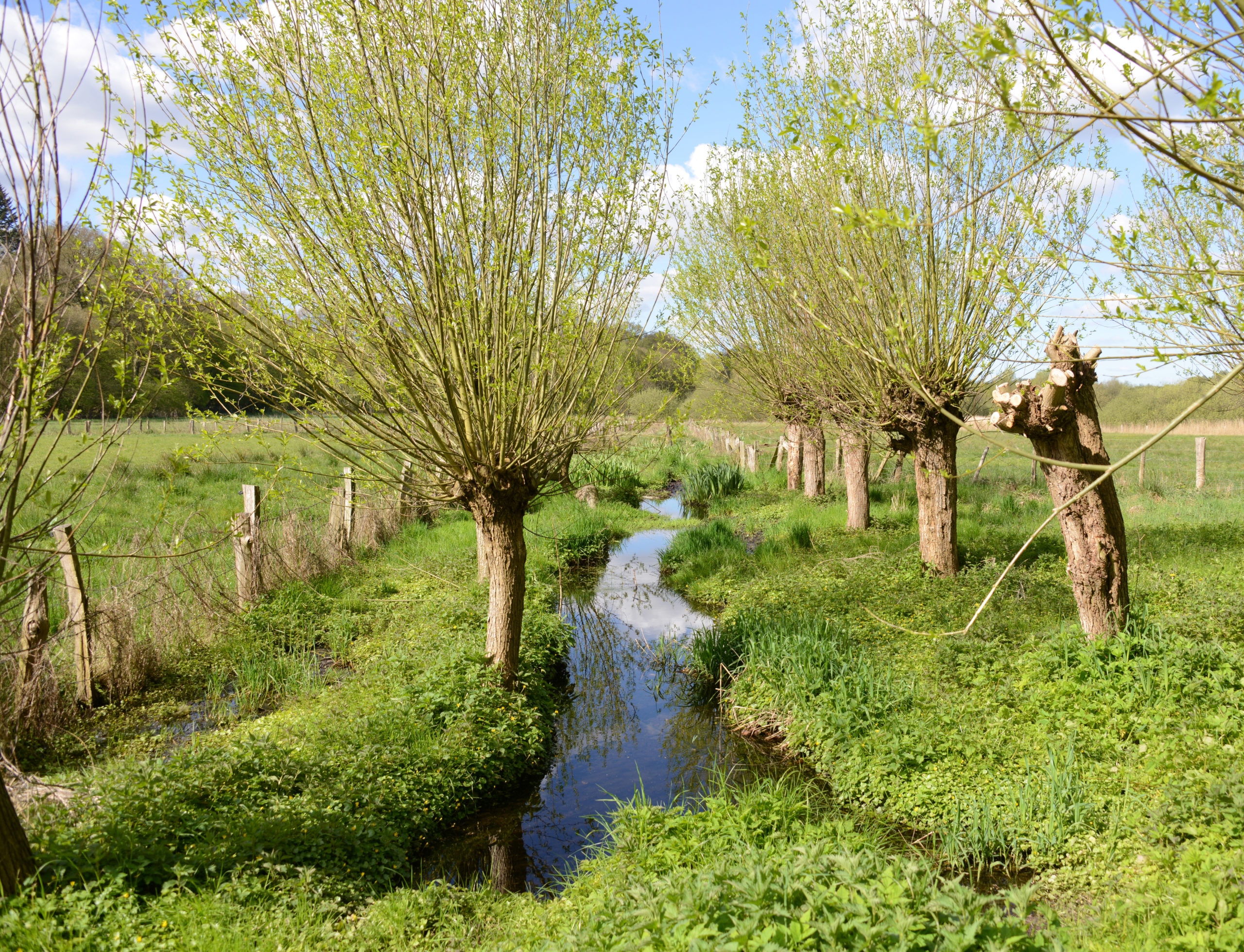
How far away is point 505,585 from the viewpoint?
6.12 metres

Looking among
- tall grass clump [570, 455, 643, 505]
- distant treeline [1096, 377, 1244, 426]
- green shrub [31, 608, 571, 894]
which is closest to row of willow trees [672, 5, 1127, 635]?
green shrub [31, 608, 571, 894]

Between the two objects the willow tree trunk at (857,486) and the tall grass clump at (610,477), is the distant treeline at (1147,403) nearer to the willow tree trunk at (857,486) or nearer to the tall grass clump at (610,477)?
the tall grass clump at (610,477)

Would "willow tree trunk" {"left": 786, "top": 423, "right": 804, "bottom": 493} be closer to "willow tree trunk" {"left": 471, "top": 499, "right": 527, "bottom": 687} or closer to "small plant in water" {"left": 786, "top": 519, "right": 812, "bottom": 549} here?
"small plant in water" {"left": 786, "top": 519, "right": 812, "bottom": 549}

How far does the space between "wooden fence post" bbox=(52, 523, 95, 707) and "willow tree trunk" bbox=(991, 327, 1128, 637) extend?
7759mm

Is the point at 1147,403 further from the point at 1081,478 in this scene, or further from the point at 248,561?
the point at 248,561

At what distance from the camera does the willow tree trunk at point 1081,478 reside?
5820 mm

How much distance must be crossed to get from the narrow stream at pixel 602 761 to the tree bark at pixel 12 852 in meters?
1.97

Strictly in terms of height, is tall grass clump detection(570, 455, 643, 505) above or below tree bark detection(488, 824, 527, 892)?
above

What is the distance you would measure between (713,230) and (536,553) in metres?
6.89

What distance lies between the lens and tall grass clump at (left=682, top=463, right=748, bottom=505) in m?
17.4

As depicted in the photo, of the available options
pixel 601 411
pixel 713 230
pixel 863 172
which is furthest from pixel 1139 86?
pixel 713 230

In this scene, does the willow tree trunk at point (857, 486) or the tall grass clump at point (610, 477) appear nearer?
the willow tree trunk at point (857, 486)

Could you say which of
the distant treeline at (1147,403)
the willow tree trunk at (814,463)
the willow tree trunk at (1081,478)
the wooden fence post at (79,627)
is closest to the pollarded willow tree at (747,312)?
the willow tree trunk at (814,463)

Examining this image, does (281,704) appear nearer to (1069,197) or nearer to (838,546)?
(838,546)
